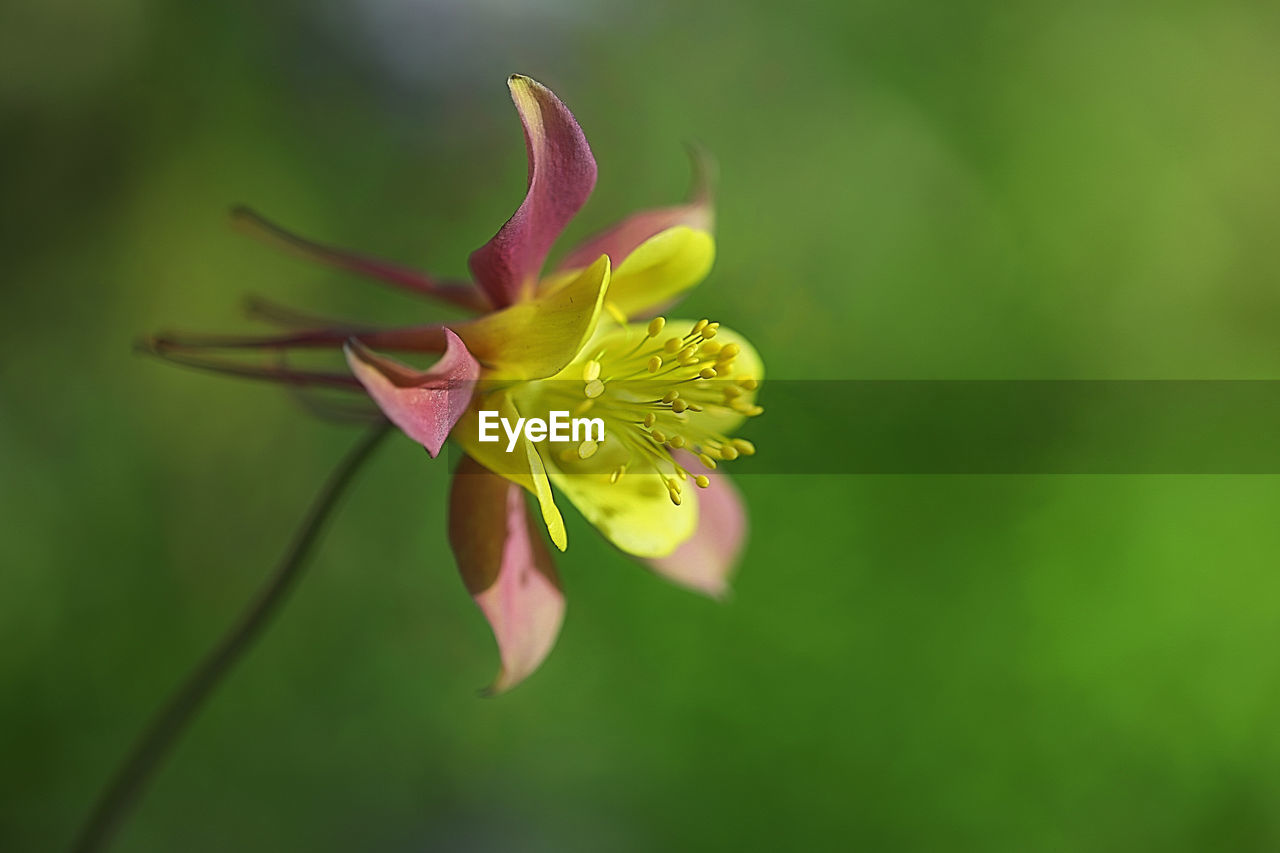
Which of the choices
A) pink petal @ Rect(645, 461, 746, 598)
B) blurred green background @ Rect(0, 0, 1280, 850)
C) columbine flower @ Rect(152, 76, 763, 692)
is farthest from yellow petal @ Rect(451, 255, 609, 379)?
blurred green background @ Rect(0, 0, 1280, 850)

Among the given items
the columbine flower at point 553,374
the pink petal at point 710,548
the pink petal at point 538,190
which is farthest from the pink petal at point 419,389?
the pink petal at point 710,548

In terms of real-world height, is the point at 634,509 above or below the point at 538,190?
below

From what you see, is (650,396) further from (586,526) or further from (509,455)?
(586,526)

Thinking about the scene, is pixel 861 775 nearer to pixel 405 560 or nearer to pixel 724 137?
pixel 405 560

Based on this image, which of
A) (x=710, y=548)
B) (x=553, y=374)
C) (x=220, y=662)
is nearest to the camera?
(x=553, y=374)
